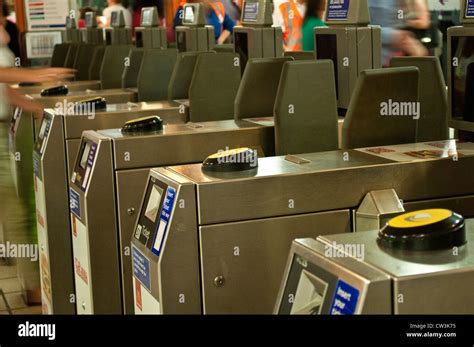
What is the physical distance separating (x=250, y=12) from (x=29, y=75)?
1.23 metres

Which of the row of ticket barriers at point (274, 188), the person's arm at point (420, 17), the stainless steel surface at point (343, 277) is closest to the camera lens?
the stainless steel surface at point (343, 277)

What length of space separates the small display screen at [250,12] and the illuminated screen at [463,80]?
4.17 ft

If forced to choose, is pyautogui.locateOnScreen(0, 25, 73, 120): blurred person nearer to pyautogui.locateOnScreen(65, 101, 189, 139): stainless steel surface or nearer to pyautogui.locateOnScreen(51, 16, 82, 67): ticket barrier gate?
pyautogui.locateOnScreen(65, 101, 189, 139): stainless steel surface

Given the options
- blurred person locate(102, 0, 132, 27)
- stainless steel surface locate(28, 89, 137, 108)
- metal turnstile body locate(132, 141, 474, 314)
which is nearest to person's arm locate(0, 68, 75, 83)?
metal turnstile body locate(132, 141, 474, 314)

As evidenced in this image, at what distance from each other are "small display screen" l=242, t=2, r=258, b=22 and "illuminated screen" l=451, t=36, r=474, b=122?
4.17 feet

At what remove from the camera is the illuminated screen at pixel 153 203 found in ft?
7.68

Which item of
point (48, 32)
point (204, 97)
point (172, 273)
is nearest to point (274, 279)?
point (172, 273)

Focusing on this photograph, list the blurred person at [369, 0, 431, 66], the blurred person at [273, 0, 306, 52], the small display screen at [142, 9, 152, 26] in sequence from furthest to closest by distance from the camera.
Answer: the blurred person at [273, 0, 306, 52] → the small display screen at [142, 9, 152, 26] → the blurred person at [369, 0, 431, 66]

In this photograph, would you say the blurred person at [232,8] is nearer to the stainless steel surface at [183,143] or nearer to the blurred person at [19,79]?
the blurred person at [19,79]

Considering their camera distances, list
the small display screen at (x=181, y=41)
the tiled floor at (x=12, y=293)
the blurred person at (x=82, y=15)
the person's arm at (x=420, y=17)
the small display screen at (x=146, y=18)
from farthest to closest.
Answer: the blurred person at (x=82, y=15) < the small display screen at (x=146, y=18) < the person's arm at (x=420, y=17) < the small display screen at (x=181, y=41) < the tiled floor at (x=12, y=293)

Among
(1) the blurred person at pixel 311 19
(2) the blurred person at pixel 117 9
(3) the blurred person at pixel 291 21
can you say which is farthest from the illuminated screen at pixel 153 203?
(2) the blurred person at pixel 117 9

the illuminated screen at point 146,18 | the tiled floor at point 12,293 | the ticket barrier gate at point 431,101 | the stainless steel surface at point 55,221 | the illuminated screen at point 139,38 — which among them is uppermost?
the illuminated screen at point 146,18

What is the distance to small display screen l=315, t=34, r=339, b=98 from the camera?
327 cm

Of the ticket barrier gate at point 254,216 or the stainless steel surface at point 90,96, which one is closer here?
the ticket barrier gate at point 254,216
